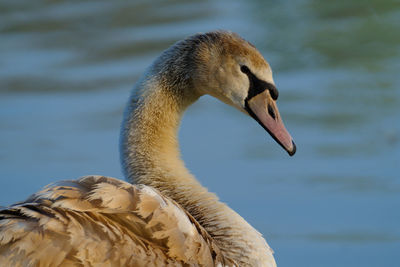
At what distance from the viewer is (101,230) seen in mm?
3281

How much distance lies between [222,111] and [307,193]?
1.65 m

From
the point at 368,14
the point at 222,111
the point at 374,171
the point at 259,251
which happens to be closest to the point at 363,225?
the point at 374,171

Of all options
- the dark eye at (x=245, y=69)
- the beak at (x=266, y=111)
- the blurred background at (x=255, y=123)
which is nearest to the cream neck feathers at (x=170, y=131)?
the dark eye at (x=245, y=69)

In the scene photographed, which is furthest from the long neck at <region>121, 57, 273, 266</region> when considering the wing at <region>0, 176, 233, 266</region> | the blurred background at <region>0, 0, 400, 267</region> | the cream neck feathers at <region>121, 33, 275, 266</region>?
the blurred background at <region>0, 0, 400, 267</region>

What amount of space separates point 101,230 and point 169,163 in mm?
810

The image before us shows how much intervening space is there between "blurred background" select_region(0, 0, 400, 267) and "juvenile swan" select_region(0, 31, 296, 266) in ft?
3.39

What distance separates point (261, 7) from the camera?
9648 millimetres

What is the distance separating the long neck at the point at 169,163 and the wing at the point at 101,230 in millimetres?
220

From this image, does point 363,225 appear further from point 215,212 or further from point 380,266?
point 215,212

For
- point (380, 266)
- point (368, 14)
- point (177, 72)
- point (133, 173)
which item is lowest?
point (380, 266)

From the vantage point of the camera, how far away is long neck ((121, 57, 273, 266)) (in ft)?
12.4

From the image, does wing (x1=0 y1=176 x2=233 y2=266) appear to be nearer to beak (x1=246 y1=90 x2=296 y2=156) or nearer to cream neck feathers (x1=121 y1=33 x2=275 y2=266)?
cream neck feathers (x1=121 y1=33 x2=275 y2=266)

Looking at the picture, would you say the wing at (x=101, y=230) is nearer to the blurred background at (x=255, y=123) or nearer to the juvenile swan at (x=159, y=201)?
the juvenile swan at (x=159, y=201)

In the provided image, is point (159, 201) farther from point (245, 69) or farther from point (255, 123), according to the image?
point (255, 123)
